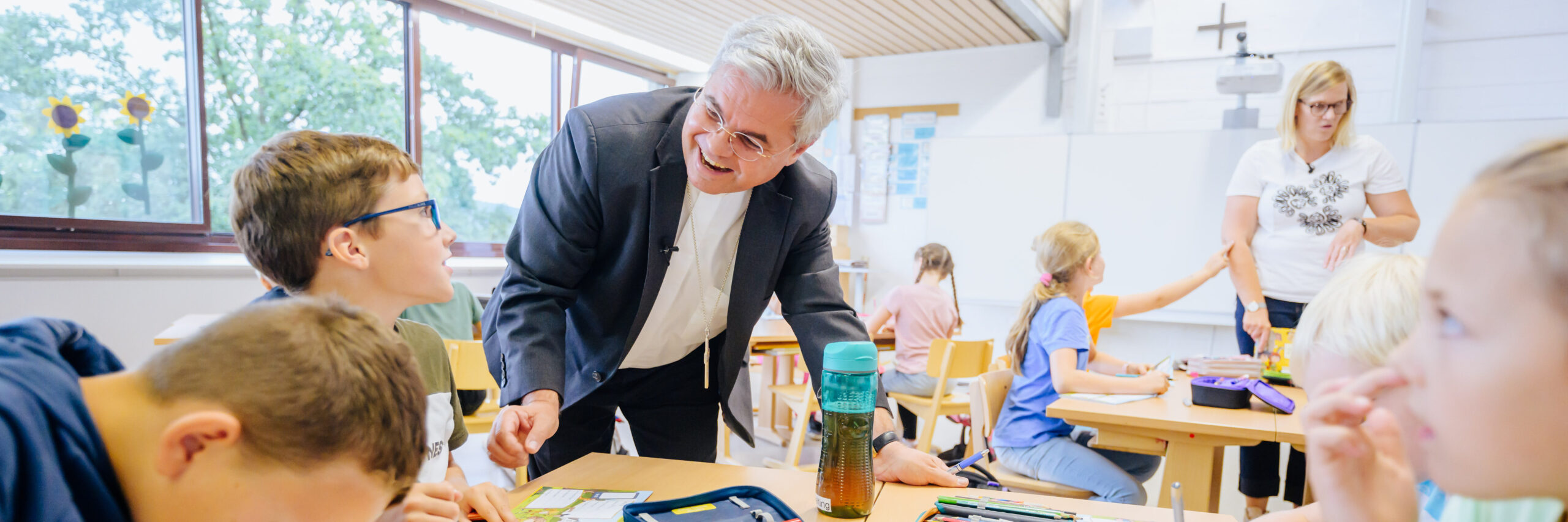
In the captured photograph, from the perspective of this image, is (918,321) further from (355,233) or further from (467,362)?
(355,233)

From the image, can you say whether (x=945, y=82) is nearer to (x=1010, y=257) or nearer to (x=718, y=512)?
(x=1010, y=257)

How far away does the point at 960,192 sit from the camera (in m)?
5.32

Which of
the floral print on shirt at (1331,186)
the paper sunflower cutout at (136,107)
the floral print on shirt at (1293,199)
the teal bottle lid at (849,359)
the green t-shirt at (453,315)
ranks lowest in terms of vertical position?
the green t-shirt at (453,315)

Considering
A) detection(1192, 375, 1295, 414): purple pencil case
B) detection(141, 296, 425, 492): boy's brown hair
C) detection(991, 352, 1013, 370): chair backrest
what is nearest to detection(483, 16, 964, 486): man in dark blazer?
detection(141, 296, 425, 492): boy's brown hair

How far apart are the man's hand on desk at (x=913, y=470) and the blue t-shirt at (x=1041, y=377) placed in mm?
1179

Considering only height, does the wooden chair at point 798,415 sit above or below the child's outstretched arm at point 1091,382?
below

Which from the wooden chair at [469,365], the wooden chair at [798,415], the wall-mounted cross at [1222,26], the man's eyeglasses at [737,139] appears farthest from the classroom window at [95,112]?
the wall-mounted cross at [1222,26]

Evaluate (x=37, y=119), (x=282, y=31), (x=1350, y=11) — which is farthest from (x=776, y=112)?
(x=1350, y=11)

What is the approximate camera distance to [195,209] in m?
3.80

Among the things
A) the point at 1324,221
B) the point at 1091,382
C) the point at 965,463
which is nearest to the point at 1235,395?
the point at 1091,382

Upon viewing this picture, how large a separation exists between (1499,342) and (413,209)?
1245mm

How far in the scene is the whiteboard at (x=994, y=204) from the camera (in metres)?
5.02

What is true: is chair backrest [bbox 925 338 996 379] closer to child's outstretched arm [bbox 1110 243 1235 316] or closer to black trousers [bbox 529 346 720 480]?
child's outstretched arm [bbox 1110 243 1235 316]

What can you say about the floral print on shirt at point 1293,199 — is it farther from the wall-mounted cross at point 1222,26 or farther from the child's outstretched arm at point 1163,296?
the wall-mounted cross at point 1222,26
